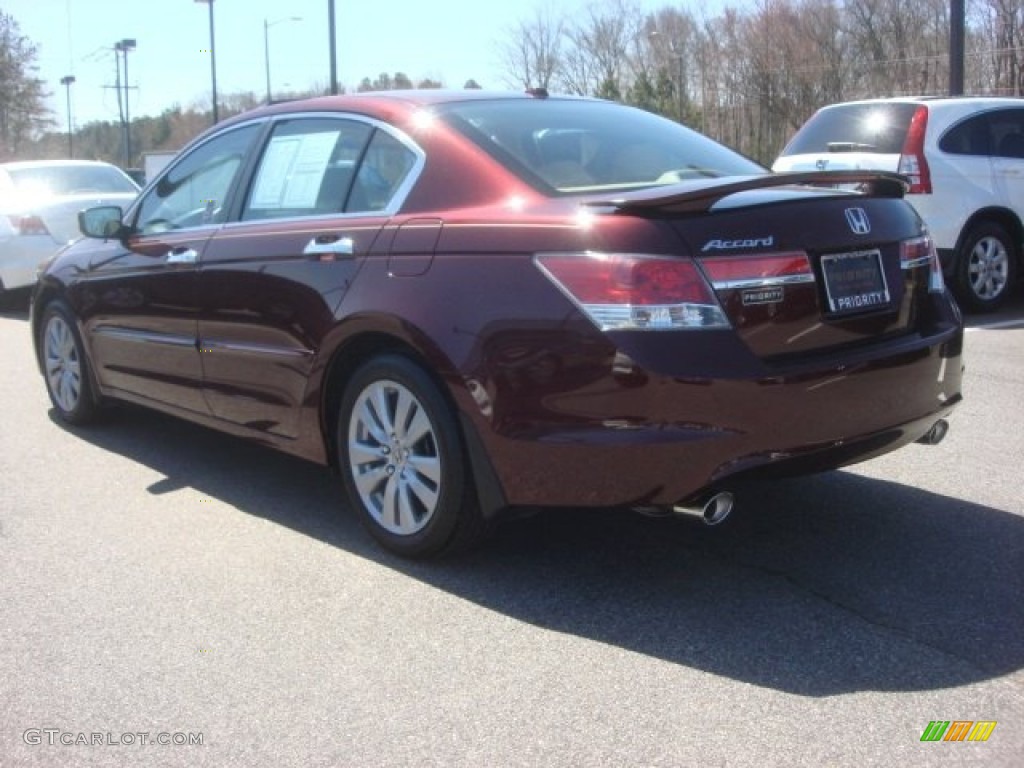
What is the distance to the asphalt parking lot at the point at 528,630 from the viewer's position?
295cm

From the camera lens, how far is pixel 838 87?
27.9m

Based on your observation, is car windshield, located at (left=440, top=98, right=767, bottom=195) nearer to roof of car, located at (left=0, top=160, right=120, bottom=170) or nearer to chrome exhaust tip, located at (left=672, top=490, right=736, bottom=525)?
chrome exhaust tip, located at (left=672, top=490, right=736, bottom=525)

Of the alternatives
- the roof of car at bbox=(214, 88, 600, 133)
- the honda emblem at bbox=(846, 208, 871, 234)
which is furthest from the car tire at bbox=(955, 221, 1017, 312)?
the honda emblem at bbox=(846, 208, 871, 234)

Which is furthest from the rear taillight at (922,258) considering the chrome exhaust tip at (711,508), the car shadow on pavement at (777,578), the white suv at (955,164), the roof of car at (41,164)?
the roof of car at (41,164)

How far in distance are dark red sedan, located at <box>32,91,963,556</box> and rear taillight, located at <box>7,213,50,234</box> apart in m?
7.26

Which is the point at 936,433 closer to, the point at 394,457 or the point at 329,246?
the point at 394,457

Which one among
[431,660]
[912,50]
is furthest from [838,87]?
[431,660]

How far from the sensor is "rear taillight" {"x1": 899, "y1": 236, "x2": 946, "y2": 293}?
3959mm

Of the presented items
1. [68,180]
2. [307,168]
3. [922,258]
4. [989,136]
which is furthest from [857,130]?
[68,180]

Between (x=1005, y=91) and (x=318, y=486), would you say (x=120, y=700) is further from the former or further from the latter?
(x=1005, y=91)

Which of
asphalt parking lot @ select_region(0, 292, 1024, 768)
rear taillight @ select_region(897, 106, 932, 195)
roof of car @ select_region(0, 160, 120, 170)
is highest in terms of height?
roof of car @ select_region(0, 160, 120, 170)

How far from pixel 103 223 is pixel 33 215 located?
21.2 feet

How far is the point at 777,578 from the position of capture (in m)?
3.92

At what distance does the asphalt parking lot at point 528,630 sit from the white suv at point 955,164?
4.33m
